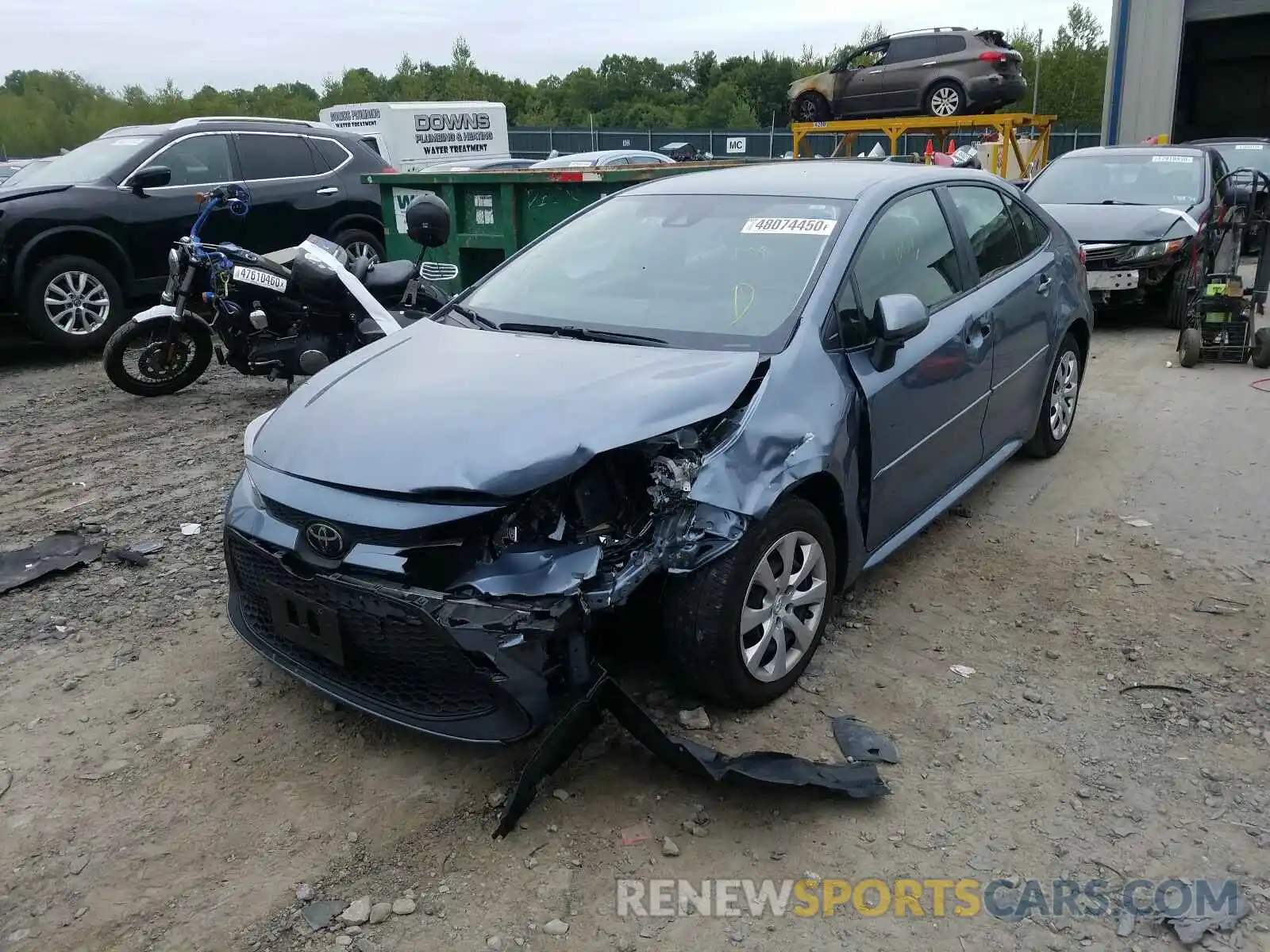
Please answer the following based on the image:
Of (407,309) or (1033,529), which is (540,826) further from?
(407,309)

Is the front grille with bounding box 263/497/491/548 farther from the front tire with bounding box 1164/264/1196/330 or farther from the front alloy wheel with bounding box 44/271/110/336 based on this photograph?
the front tire with bounding box 1164/264/1196/330

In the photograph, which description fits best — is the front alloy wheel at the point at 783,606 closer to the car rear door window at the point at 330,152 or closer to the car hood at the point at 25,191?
the car hood at the point at 25,191

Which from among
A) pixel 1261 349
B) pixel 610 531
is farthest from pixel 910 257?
pixel 1261 349

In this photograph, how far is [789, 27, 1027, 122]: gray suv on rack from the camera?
17.1 m

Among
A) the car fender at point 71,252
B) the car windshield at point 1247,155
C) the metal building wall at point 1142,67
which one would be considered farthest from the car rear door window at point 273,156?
the metal building wall at point 1142,67

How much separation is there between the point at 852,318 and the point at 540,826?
6.42 feet

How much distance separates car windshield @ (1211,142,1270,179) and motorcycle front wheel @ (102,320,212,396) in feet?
41.4

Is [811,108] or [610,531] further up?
[811,108]

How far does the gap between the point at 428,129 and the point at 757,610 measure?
58.8 ft

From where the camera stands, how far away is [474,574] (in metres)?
2.72

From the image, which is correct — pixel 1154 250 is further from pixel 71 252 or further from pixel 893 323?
pixel 71 252

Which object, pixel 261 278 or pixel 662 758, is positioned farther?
pixel 261 278

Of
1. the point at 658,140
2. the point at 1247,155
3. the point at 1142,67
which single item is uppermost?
the point at 1142,67

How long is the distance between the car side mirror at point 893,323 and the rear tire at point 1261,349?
5.40 metres
